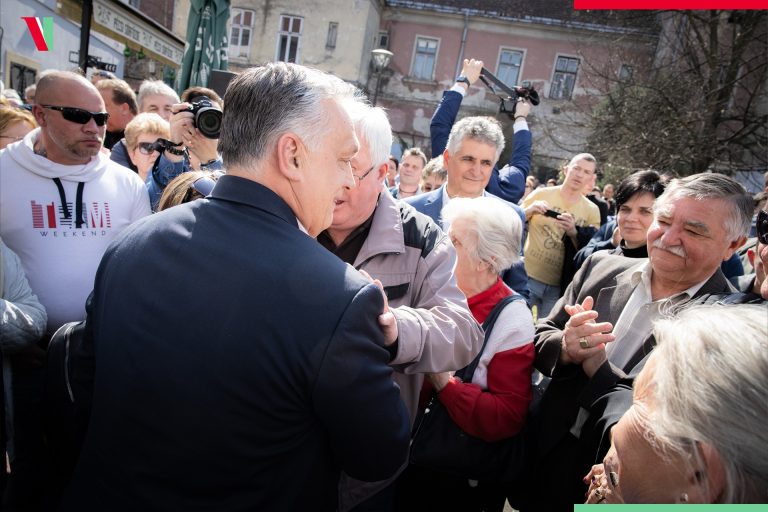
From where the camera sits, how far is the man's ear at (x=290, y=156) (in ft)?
3.74

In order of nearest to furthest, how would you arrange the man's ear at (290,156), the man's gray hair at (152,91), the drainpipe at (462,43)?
the man's ear at (290,156)
the man's gray hair at (152,91)
the drainpipe at (462,43)

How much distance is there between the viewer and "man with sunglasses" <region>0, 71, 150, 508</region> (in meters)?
2.36

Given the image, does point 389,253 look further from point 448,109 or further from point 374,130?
point 448,109

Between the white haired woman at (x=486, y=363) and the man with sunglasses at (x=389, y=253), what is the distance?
0.75 feet

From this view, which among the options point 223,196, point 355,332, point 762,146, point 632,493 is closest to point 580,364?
point 632,493

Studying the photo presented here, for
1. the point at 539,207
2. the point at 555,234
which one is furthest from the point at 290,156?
the point at 555,234

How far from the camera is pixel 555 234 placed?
433 cm

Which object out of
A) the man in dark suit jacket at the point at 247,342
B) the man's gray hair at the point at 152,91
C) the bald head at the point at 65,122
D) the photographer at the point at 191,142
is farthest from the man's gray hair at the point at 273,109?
the man's gray hair at the point at 152,91

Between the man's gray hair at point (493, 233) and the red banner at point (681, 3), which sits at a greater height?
the red banner at point (681, 3)

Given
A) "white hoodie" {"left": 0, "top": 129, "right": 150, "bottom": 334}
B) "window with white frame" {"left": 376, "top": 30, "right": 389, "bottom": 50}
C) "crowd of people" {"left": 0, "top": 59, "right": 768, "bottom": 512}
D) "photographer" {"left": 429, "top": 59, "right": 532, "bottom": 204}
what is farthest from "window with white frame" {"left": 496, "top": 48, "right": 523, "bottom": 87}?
"white hoodie" {"left": 0, "top": 129, "right": 150, "bottom": 334}

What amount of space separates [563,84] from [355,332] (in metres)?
23.9

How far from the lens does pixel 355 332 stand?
3.43ft

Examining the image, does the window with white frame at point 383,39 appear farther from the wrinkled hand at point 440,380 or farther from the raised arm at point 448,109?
the wrinkled hand at point 440,380

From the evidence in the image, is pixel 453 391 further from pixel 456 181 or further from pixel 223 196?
pixel 456 181
